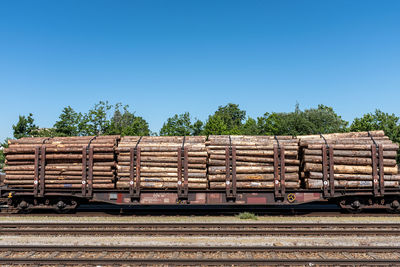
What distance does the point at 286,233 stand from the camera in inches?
459

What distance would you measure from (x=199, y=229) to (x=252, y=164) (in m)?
4.67

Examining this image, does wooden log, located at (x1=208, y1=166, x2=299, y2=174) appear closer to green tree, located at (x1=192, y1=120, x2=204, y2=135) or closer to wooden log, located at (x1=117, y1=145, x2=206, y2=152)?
wooden log, located at (x1=117, y1=145, x2=206, y2=152)

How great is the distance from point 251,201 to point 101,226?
22.2 feet

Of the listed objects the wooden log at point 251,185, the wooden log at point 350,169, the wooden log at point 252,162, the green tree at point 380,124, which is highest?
the green tree at point 380,124

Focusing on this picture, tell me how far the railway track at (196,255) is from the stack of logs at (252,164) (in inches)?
230

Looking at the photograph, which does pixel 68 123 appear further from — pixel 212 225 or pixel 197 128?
pixel 212 225

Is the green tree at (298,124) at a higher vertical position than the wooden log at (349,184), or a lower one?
higher

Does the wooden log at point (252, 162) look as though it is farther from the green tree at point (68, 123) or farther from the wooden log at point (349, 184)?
the green tree at point (68, 123)

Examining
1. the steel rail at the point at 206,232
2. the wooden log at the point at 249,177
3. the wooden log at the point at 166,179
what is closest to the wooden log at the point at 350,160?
the wooden log at the point at 249,177

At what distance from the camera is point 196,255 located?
927cm

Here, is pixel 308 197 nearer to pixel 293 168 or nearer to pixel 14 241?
pixel 293 168

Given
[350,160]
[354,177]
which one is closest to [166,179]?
[350,160]

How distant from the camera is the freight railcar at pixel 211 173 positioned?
1520 cm

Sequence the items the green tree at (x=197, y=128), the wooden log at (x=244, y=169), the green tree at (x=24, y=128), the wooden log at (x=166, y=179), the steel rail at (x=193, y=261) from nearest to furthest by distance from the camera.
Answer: the steel rail at (x=193, y=261) < the wooden log at (x=244, y=169) < the wooden log at (x=166, y=179) < the green tree at (x=24, y=128) < the green tree at (x=197, y=128)
